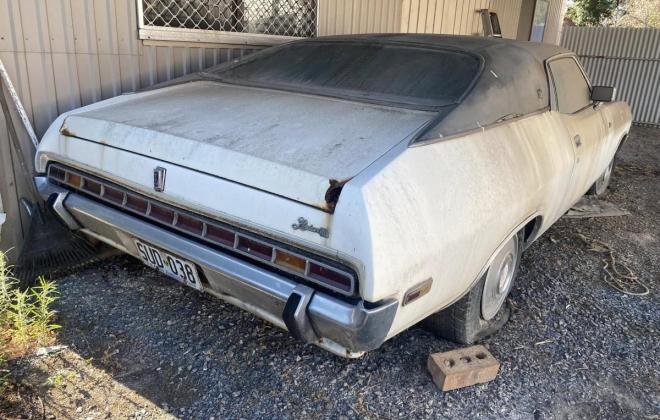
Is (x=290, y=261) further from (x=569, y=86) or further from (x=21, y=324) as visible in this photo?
(x=569, y=86)

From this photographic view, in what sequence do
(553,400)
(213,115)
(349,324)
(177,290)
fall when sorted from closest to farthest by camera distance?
(349,324) < (553,400) < (213,115) < (177,290)

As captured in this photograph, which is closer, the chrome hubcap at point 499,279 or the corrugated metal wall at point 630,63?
the chrome hubcap at point 499,279

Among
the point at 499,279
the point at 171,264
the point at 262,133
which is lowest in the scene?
the point at 499,279

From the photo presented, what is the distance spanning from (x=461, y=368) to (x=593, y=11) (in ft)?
74.4

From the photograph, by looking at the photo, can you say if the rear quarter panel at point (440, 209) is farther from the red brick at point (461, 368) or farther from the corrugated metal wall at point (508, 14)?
the corrugated metal wall at point (508, 14)

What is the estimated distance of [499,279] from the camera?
294cm

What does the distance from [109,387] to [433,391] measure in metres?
1.50

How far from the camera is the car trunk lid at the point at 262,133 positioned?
2025 millimetres

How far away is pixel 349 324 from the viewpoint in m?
1.88

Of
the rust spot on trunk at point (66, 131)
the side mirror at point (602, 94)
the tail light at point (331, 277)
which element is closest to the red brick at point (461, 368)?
the tail light at point (331, 277)

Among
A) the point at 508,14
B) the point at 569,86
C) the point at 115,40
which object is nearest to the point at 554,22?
the point at 508,14

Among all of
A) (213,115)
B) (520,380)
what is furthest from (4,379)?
(520,380)

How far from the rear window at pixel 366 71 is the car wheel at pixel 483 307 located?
36.2 inches

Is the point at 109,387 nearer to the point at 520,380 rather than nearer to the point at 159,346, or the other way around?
the point at 159,346
